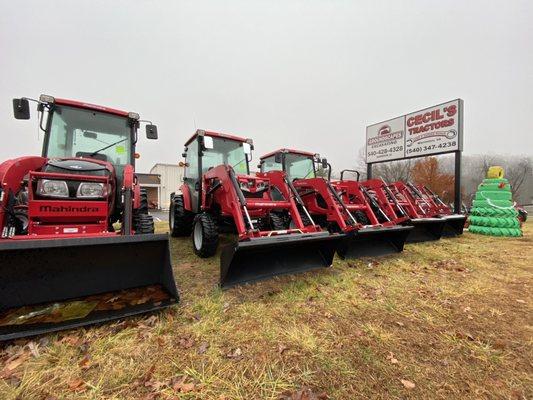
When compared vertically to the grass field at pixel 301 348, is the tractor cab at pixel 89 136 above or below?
above

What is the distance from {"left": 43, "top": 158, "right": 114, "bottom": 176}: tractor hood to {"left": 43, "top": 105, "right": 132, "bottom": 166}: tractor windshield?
2.93ft

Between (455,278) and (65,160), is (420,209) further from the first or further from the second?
(65,160)

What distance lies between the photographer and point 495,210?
7734 millimetres

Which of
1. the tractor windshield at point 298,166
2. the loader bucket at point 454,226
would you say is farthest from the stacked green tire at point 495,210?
the tractor windshield at point 298,166

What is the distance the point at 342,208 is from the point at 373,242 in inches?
33.5

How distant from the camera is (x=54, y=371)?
185 centimetres

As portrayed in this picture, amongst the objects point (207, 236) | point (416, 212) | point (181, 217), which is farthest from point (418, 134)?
point (207, 236)

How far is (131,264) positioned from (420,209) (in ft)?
24.5

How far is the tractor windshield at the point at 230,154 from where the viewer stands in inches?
236

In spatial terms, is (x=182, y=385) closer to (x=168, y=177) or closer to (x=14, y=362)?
(x=14, y=362)

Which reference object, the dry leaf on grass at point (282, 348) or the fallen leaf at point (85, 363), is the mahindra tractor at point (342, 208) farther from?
the fallen leaf at point (85, 363)

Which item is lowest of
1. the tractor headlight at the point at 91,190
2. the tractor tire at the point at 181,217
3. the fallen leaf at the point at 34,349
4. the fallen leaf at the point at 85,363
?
the fallen leaf at the point at 85,363

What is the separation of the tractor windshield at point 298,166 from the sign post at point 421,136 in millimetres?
5639

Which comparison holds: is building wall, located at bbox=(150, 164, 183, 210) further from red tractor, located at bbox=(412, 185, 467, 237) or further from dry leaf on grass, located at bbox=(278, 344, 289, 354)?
dry leaf on grass, located at bbox=(278, 344, 289, 354)
